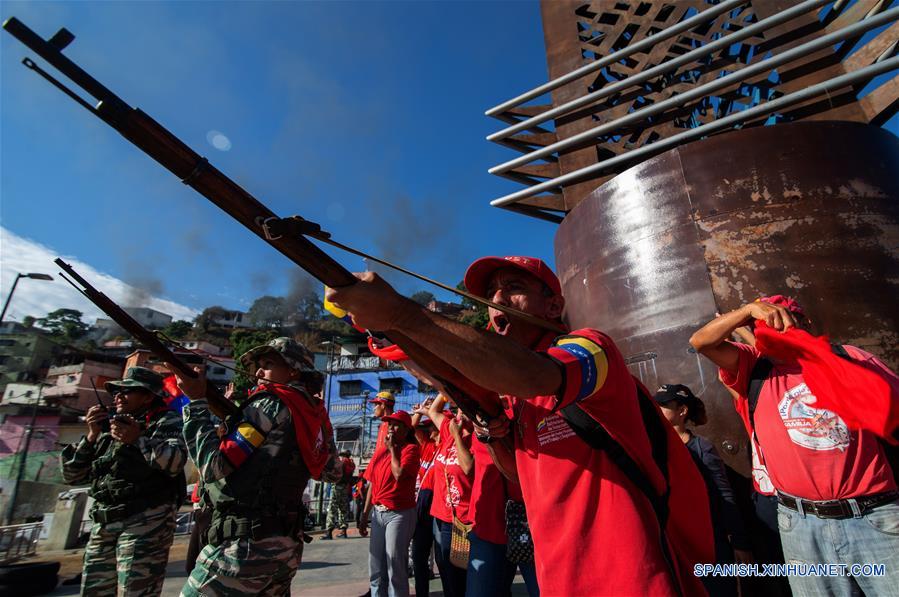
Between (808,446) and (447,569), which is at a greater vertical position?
(808,446)

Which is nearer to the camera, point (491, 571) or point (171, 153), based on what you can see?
point (171, 153)

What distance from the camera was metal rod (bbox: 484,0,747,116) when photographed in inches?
210

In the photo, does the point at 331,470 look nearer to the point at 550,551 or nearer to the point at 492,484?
the point at 492,484

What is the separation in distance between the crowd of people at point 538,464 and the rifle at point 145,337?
0.22 meters

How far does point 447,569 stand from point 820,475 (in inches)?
138

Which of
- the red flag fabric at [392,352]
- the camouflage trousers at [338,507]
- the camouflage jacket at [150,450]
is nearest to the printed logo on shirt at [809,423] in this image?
the red flag fabric at [392,352]

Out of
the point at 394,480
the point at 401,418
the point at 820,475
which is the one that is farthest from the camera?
the point at 401,418

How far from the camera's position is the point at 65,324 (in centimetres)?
7469

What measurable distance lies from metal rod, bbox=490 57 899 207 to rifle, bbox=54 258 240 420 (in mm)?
5038

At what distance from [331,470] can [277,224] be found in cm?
328

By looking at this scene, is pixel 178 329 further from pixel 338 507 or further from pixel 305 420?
pixel 305 420

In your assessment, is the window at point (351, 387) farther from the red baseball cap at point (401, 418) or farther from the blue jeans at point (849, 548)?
the blue jeans at point (849, 548)

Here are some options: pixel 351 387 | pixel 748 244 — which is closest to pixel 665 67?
pixel 748 244

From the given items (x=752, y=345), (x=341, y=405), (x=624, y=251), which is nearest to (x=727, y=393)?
(x=752, y=345)
